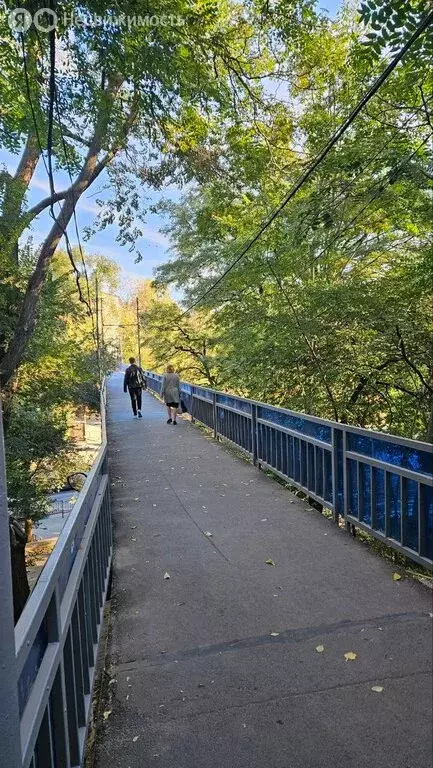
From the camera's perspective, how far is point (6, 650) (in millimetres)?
897

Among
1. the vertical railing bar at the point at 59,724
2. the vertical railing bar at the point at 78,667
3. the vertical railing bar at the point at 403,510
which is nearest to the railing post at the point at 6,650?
the vertical railing bar at the point at 59,724

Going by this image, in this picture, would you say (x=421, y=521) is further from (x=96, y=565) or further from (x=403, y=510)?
(x=96, y=565)

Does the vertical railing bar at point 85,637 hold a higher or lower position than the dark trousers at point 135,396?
lower

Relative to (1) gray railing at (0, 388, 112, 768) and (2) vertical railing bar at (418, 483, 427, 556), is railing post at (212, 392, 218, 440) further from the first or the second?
(1) gray railing at (0, 388, 112, 768)

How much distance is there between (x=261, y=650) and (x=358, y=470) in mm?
1804

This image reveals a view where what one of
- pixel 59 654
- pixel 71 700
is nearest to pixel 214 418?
pixel 71 700

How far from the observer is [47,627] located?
5.02 ft

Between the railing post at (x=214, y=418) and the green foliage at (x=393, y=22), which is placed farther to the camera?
the railing post at (x=214, y=418)

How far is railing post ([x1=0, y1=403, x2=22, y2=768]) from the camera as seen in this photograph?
2.90 feet

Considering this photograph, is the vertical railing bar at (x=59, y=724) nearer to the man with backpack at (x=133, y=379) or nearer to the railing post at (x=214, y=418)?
the railing post at (x=214, y=418)

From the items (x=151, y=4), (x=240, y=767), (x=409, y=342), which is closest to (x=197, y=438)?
(x=409, y=342)

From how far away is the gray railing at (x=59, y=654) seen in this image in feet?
3.84

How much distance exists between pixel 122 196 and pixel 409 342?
21.1ft

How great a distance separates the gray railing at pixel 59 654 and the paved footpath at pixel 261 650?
0.93ft
